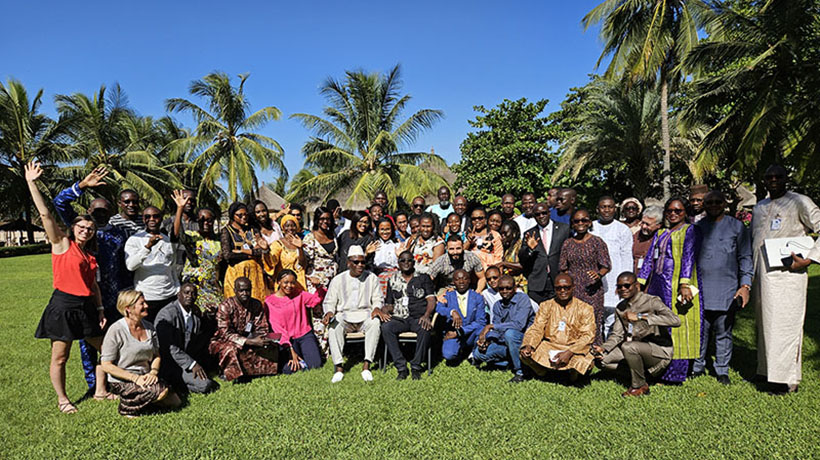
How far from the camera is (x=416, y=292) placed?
6.41 m

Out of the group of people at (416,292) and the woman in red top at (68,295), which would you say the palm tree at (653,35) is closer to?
the group of people at (416,292)

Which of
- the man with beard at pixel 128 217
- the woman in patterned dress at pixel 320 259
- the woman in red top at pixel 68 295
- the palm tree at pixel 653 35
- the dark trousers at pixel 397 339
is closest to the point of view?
the woman in red top at pixel 68 295

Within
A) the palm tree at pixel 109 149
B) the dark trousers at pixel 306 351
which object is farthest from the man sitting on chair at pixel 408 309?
the palm tree at pixel 109 149

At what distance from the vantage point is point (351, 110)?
22953 millimetres

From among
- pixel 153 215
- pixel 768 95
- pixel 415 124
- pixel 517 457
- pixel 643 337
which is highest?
pixel 415 124

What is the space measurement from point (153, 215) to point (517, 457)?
476 centimetres

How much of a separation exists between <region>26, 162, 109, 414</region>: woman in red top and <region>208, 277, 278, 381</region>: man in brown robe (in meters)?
1.33

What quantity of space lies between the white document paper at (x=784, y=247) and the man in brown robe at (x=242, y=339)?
228 inches

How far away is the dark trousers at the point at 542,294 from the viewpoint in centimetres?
641

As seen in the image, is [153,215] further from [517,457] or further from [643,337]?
[643,337]

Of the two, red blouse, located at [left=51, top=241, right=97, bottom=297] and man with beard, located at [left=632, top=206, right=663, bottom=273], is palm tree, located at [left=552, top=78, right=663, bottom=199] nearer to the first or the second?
man with beard, located at [left=632, top=206, right=663, bottom=273]

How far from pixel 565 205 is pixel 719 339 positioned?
8.34 feet

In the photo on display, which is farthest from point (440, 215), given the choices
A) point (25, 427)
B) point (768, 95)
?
point (768, 95)

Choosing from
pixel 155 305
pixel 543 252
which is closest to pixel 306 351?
pixel 155 305
